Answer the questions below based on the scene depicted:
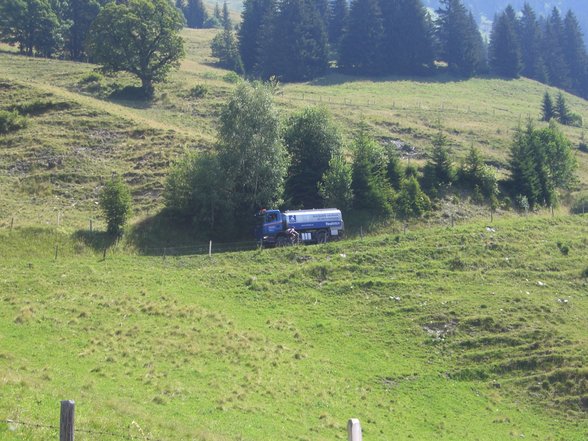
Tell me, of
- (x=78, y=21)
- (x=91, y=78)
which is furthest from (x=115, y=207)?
(x=78, y=21)

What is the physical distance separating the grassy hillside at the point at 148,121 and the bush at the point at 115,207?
4.23 metres

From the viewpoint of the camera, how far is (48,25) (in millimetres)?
108438

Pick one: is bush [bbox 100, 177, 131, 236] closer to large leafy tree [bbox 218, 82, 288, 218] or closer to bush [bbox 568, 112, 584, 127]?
large leafy tree [bbox 218, 82, 288, 218]

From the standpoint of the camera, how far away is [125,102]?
87062 mm

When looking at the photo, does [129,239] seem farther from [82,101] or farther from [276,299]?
[82,101]

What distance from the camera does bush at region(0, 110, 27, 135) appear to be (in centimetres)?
6994

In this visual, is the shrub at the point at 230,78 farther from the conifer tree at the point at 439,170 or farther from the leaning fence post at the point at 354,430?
the leaning fence post at the point at 354,430

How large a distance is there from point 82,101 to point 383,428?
199ft

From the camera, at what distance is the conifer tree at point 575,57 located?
158500 millimetres

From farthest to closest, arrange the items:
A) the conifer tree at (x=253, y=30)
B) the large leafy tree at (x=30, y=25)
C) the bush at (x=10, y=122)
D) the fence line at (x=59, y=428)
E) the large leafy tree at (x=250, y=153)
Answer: the conifer tree at (x=253, y=30)
the large leafy tree at (x=30, y=25)
the bush at (x=10, y=122)
the large leafy tree at (x=250, y=153)
the fence line at (x=59, y=428)

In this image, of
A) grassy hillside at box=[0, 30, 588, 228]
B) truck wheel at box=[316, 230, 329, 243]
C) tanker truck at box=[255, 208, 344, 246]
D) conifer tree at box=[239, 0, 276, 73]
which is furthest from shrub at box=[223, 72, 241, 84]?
truck wheel at box=[316, 230, 329, 243]

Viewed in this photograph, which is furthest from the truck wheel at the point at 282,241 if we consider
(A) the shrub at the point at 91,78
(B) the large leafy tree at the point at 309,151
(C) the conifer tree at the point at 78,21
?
(C) the conifer tree at the point at 78,21

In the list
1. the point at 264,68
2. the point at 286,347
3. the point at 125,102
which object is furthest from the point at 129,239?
the point at 264,68

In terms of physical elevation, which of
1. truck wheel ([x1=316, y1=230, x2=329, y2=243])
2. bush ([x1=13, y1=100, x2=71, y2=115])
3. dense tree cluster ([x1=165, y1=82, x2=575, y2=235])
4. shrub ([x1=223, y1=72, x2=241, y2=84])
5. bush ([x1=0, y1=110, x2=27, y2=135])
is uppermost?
shrub ([x1=223, y1=72, x2=241, y2=84])
